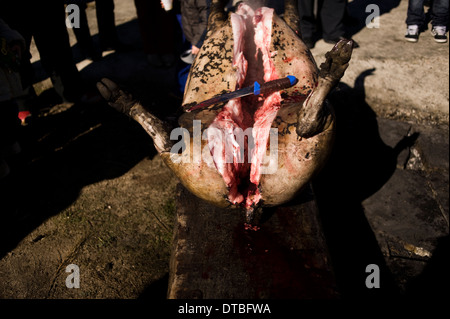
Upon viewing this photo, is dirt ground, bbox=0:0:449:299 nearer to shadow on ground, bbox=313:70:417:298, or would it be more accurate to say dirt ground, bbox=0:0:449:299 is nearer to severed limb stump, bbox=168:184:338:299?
shadow on ground, bbox=313:70:417:298

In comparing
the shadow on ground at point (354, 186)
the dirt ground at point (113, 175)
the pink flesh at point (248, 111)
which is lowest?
the shadow on ground at point (354, 186)

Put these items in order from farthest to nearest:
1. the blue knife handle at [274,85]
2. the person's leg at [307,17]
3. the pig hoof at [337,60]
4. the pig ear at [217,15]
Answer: the person's leg at [307,17] < the pig ear at [217,15] < the blue knife handle at [274,85] < the pig hoof at [337,60]

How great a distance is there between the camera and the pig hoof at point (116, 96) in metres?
1.83

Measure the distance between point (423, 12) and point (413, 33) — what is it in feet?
1.05

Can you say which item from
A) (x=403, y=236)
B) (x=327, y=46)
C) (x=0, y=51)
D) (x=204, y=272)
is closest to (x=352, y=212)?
(x=403, y=236)

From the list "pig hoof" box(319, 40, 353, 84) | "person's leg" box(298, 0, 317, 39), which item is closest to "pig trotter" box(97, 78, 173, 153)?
"pig hoof" box(319, 40, 353, 84)

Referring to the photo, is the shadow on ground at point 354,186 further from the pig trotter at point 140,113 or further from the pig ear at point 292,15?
the pig trotter at point 140,113

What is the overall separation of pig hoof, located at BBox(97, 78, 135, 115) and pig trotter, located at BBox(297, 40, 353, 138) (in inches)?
38.6

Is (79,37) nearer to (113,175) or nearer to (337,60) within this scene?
(113,175)

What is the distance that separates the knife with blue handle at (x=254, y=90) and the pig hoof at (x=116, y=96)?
37cm

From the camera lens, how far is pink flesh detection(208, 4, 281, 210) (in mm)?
1843

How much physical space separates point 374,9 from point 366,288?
501cm

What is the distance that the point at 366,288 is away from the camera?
228 cm

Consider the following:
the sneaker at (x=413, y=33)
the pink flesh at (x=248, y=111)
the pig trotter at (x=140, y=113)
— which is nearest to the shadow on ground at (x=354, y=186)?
the pink flesh at (x=248, y=111)
